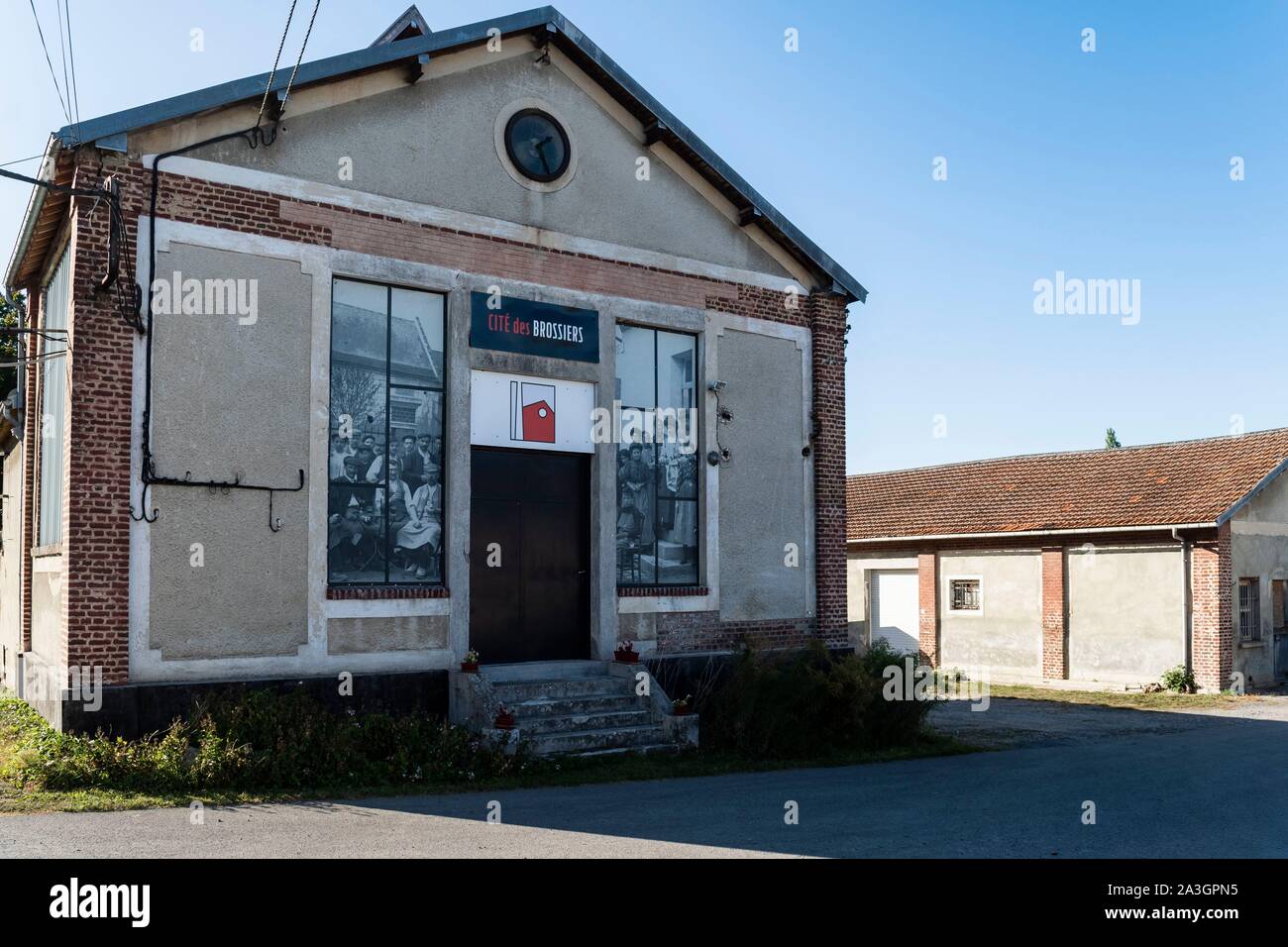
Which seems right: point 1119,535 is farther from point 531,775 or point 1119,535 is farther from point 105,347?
point 105,347

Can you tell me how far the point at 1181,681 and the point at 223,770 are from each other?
18937 millimetres

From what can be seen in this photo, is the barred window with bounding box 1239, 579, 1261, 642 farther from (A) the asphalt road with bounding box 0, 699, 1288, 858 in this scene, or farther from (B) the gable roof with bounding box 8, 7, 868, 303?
(B) the gable roof with bounding box 8, 7, 868, 303

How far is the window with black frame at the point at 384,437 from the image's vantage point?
11.7 metres

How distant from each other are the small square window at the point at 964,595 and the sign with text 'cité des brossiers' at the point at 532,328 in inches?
612

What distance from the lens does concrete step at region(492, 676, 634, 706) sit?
11914 mm

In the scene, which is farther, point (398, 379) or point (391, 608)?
point (398, 379)

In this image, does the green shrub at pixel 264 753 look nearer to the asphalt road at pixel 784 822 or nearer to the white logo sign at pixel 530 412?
the asphalt road at pixel 784 822

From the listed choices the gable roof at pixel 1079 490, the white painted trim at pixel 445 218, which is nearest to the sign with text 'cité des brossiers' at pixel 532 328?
the white painted trim at pixel 445 218

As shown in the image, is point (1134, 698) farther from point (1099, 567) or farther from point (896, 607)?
point (896, 607)

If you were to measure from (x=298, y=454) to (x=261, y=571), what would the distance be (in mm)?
1235

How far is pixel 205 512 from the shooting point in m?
10.7

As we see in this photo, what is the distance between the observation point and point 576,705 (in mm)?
12133

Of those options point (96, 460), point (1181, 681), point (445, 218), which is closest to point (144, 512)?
point (96, 460)

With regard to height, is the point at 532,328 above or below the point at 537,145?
below
